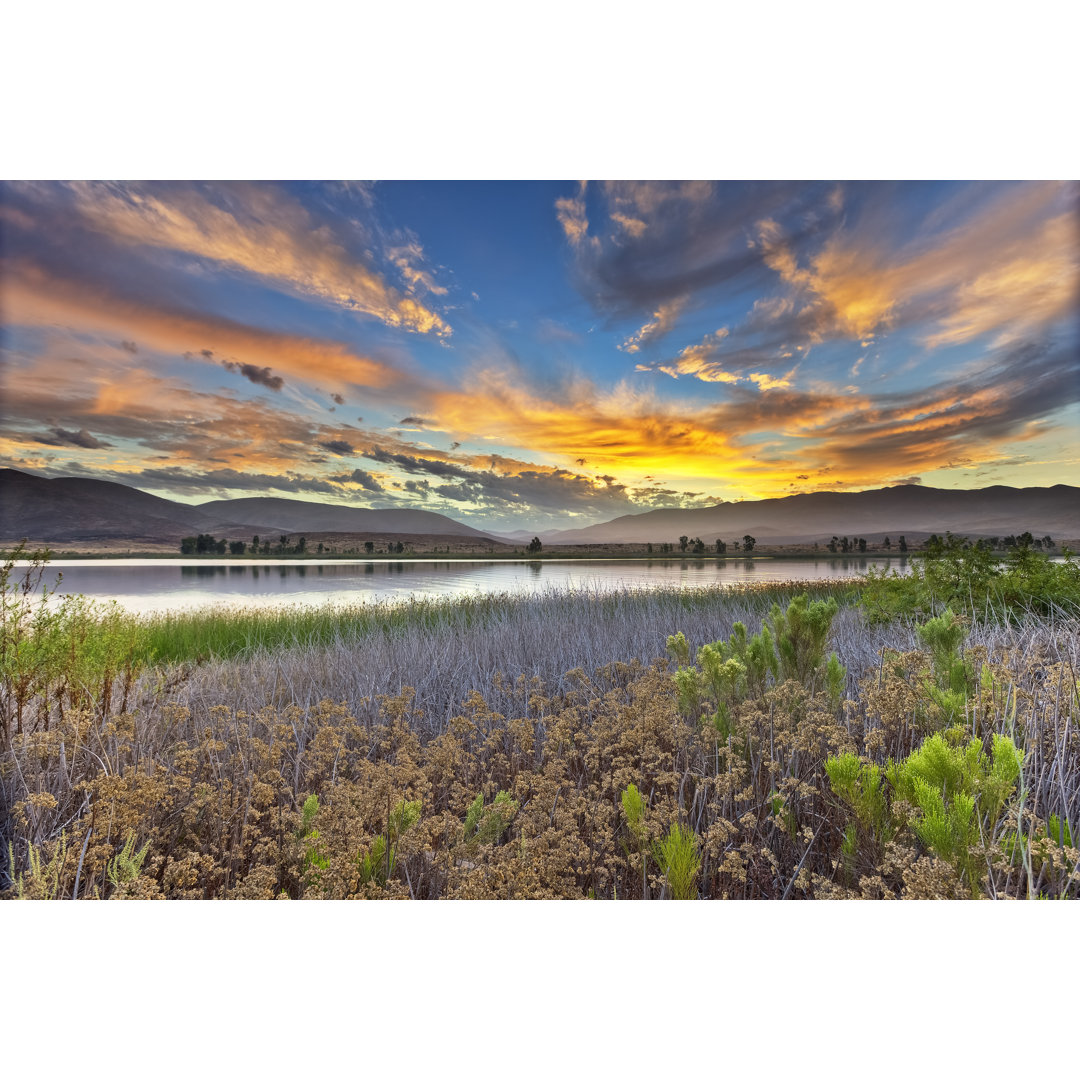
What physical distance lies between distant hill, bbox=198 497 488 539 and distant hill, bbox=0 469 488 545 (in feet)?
0.04

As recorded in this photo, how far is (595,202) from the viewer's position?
4.82m

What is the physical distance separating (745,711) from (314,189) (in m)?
5.42

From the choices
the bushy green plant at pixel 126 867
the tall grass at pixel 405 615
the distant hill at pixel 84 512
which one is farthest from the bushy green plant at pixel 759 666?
the distant hill at pixel 84 512

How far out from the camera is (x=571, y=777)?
2510 mm

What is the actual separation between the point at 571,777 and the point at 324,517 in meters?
7.73

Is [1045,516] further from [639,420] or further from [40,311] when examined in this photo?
[40,311]

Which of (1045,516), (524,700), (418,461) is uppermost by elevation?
(418,461)

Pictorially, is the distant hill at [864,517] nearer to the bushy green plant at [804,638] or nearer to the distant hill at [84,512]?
the bushy green plant at [804,638]

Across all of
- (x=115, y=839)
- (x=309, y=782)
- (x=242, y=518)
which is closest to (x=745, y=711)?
(x=309, y=782)

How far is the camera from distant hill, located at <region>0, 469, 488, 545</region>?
4992 millimetres

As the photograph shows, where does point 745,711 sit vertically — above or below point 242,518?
below

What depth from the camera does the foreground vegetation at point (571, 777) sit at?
5.41ft

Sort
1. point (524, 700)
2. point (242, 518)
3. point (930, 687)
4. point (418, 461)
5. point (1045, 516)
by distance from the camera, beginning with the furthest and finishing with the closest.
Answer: point (242, 518) < point (418, 461) < point (1045, 516) < point (524, 700) < point (930, 687)

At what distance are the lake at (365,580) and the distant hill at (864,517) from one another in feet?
2.00
